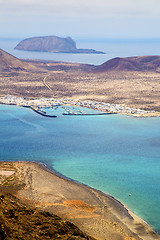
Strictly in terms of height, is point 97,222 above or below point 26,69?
below

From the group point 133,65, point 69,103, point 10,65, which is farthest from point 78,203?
point 10,65

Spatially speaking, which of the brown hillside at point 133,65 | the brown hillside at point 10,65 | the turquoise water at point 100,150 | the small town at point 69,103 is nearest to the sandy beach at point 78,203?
the turquoise water at point 100,150

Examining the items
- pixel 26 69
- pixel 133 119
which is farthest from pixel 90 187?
pixel 26 69

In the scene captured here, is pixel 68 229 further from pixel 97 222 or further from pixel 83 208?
pixel 83 208

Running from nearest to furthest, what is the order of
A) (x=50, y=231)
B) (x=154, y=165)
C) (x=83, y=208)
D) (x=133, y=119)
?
(x=50, y=231) → (x=83, y=208) → (x=154, y=165) → (x=133, y=119)

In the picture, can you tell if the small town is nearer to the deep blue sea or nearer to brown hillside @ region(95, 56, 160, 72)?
the deep blue sea

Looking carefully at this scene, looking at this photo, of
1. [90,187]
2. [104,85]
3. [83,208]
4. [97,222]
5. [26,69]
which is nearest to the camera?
[97,222]

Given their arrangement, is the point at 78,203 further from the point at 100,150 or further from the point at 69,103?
the point at 69,103
